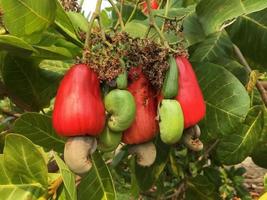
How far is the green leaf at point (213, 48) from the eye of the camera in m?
1.48

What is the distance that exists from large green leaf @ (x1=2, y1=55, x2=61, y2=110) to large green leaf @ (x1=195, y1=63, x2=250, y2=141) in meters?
0.39

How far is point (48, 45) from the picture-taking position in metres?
1.18

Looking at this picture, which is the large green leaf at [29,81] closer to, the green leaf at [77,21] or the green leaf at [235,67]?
the green leaf at [77,21]

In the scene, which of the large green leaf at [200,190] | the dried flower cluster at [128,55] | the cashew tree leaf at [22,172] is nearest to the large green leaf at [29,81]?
the cashew tree leaf at [22,172]

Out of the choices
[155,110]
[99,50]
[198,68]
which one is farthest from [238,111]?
[99,50]

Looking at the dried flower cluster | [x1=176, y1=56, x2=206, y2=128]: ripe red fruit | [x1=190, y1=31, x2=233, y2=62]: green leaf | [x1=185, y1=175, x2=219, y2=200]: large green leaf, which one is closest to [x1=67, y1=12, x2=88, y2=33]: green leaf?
the dried flower cluster

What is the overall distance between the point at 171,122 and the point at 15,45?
0.34m

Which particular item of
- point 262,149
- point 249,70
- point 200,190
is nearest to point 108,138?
point 249,70

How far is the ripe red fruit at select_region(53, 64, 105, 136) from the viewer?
3.03 ft

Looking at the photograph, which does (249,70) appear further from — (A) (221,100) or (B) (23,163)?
(B) (23,163)

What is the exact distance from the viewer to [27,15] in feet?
3.39

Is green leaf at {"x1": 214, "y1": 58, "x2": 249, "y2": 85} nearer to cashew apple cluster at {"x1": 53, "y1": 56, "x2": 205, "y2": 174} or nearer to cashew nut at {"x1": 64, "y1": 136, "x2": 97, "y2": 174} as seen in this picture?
cashew apple cluster at {"x1": 53, "y1": 56, "x2": 205, "y2": 174}

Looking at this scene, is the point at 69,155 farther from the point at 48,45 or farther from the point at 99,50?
the point at 48,45

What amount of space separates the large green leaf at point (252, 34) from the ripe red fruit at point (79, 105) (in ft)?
1.86
